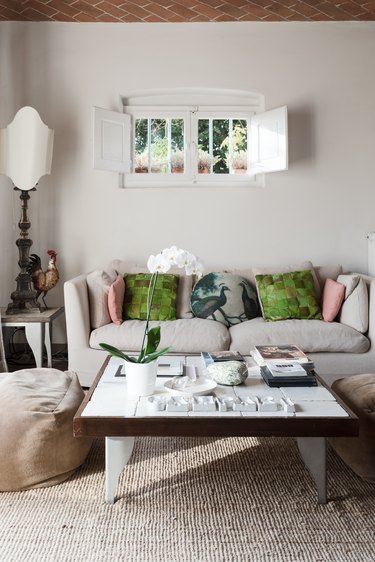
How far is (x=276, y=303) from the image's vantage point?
159 inches

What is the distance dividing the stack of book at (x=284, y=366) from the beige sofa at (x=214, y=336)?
892mm

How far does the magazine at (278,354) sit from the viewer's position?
2.64 m

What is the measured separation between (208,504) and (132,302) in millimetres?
2025

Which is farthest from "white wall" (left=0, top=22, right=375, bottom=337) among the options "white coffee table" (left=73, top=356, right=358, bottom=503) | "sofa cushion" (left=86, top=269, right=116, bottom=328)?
"white coffee table" (left=73, top=356, right=358, bottom=503)

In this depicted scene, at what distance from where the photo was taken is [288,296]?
→ 4.03 meters

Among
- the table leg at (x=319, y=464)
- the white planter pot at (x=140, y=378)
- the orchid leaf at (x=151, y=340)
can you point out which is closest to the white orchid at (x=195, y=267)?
the orchid leaf at (x=151, y=340)

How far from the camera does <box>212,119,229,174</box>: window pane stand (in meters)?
4.91

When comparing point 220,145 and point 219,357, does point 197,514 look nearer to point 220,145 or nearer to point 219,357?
point 219,357

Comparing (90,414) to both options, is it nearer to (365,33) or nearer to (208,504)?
(208,504)

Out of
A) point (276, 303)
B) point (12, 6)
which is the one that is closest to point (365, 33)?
point (276, 303)

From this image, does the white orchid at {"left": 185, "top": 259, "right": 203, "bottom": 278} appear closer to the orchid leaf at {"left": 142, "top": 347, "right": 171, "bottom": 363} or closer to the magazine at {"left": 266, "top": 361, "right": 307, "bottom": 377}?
the orchid leaf at {"left": 142, "top": 347, "right": 171, "bottom": 363}

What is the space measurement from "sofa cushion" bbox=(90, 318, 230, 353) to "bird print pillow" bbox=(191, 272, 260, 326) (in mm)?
232

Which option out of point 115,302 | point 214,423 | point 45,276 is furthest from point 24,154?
point 214,423

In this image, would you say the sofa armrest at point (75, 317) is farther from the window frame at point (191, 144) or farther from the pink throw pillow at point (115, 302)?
the window frame at point (191, 144)
